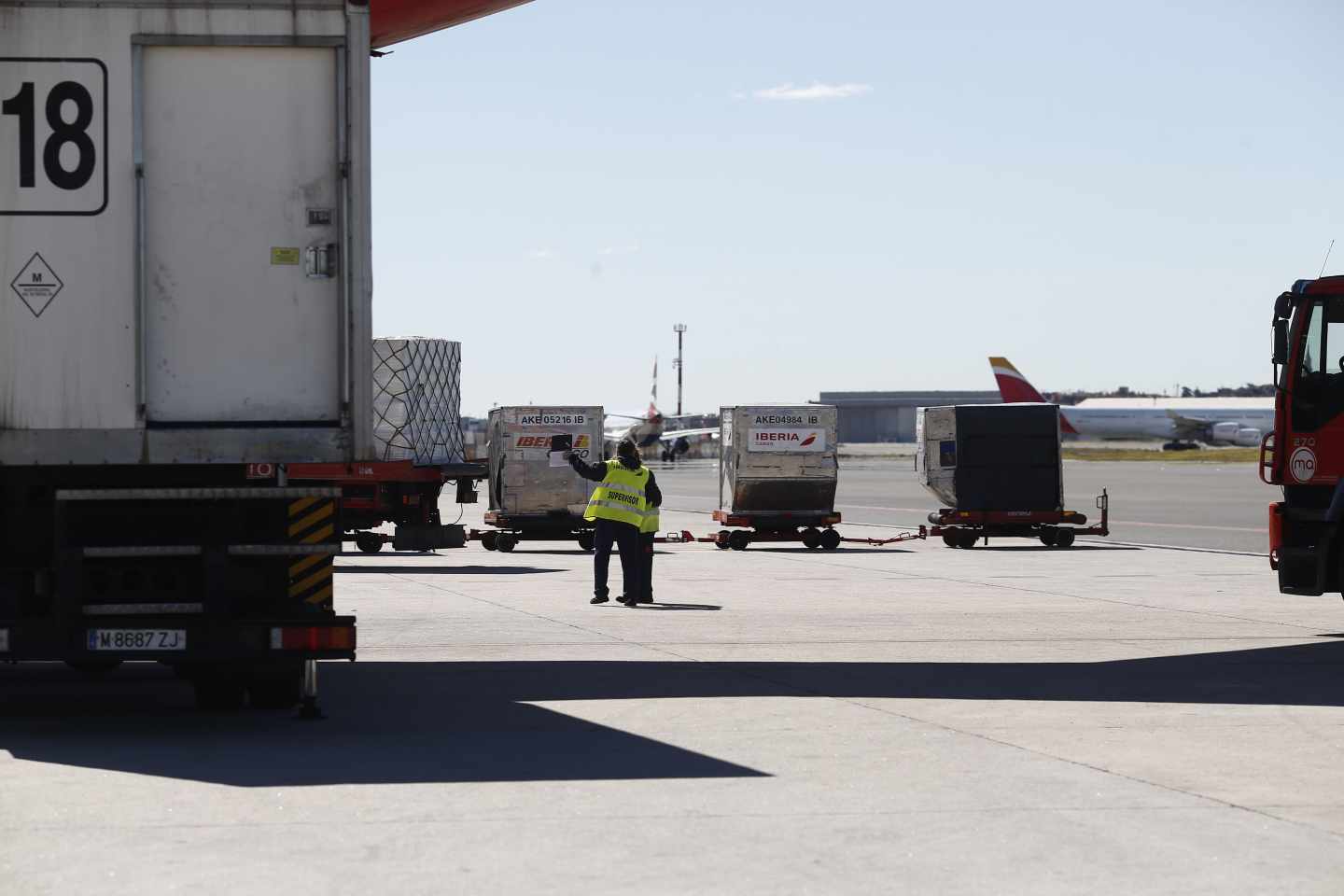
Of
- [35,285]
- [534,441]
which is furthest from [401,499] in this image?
[35,285]

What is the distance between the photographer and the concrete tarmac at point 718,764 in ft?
22.4

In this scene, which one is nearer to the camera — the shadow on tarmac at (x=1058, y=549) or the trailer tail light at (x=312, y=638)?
the trailer tail light at (x=312, y=638)

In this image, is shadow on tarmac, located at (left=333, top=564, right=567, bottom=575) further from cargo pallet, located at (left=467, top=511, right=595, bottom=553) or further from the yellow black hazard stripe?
the yellow black hazard stripe

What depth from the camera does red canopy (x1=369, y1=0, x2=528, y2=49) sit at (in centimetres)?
1432

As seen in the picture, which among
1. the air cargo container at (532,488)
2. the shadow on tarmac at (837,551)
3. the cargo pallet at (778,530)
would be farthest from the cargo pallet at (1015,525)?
the air cargo container at (532,488)

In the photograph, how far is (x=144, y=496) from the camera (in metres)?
9.93

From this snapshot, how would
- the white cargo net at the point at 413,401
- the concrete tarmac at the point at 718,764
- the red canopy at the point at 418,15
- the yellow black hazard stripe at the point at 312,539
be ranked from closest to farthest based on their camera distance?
the concrete tarmac at the point at 718,764, the yellow black hazard stripe at the point at 312,539, the red canopy at the point at 418,15, the white cargo net at the point at 413,401

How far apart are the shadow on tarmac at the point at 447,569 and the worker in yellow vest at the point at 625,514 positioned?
18.3 feet

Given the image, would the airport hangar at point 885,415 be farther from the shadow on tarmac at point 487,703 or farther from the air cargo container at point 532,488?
the shadow on tarmac at point 487,703

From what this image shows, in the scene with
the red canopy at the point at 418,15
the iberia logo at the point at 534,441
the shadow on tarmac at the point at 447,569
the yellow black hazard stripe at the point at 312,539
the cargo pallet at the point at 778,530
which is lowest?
the shadow on tarmac at the point at 447,569

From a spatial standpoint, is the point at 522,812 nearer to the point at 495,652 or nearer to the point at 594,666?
the point at 594,666

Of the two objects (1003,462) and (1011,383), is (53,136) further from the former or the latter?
(1011,383)

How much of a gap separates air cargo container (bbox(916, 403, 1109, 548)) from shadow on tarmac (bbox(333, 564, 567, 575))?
8.41 meters

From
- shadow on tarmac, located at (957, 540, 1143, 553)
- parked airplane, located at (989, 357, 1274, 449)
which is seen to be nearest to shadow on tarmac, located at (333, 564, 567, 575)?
shadow on tarmac, located at (957, 540, 1143, 553)
